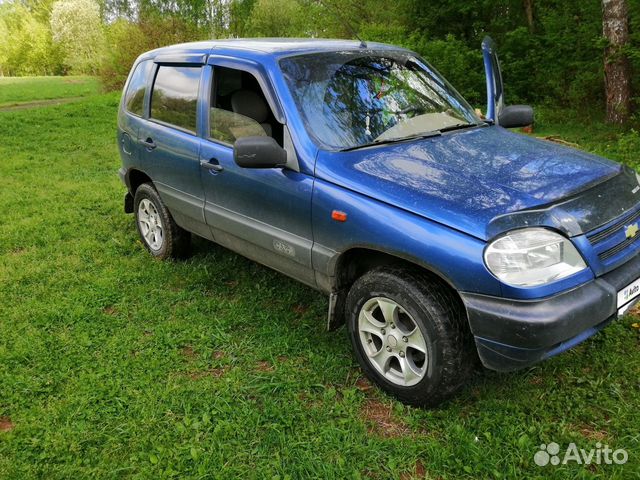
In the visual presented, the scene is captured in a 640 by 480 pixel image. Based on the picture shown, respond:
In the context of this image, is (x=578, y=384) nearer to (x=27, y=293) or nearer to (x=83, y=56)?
(x=27, y=293)

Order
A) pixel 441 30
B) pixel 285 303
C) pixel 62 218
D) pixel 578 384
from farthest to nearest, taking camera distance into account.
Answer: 1. pixel 441 30
2. pixel 62 218
3. pixel 285 303
4. pixel 578 384

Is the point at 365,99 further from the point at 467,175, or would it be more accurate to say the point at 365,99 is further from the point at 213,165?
the point at 213,165

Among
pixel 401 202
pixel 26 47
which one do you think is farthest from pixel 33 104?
pixel 26 47

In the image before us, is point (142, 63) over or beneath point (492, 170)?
over

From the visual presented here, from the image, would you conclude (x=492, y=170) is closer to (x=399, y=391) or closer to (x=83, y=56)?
(x=399, y=391)

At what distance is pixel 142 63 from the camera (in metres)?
5.02

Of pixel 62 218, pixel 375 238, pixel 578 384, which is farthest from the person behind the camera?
pixel 62 218

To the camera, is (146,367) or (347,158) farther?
(146,367)

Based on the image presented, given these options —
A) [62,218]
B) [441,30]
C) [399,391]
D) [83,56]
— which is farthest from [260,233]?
[83,56]

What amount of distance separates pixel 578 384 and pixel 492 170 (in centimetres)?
132

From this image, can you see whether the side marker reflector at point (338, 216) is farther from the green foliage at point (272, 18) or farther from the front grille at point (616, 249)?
the green foliage at point (272, 18)

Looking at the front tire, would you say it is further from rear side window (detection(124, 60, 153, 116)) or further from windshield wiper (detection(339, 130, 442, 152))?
rear side window (detection(124, 60, 153, 116))

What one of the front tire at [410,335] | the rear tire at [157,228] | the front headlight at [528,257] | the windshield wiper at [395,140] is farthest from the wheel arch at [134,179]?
the front headlight at [528,257]

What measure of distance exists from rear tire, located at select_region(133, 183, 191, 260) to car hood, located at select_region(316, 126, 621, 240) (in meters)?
2.18
